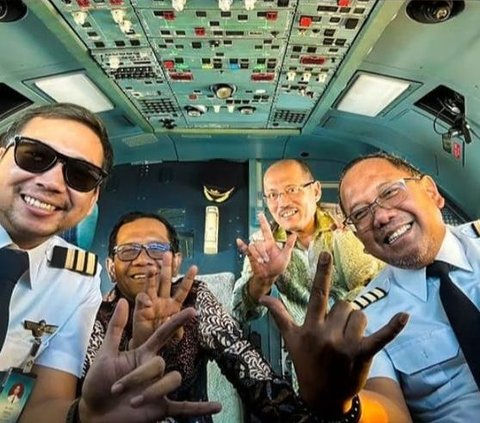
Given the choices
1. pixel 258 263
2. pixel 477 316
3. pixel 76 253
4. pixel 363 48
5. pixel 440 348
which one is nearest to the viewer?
pixel 477 316

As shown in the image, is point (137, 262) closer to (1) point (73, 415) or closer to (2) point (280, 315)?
(1) point (73, 415)

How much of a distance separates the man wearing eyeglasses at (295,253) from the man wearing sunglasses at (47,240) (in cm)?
66

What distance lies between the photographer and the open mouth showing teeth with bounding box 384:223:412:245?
142cm

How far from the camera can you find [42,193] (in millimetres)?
1204

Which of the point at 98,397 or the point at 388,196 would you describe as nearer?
the point at 98,397

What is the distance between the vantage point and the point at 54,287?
1.35 metres

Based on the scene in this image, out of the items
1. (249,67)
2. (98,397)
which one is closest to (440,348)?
(98,397)

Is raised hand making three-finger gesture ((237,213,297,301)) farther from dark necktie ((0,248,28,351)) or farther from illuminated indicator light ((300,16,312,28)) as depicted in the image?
illuminated indicator light ((300,16,312,28))

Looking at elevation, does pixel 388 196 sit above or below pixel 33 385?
above

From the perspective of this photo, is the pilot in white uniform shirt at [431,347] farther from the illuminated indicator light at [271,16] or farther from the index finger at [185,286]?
the illuminated indicator light at [271,16]

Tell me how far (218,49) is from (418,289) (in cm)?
158

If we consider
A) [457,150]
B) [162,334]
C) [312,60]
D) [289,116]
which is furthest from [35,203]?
[457,150]

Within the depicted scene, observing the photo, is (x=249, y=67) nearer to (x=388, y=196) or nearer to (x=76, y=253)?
(x=388, y=196)

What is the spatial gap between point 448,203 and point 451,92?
1017mm
